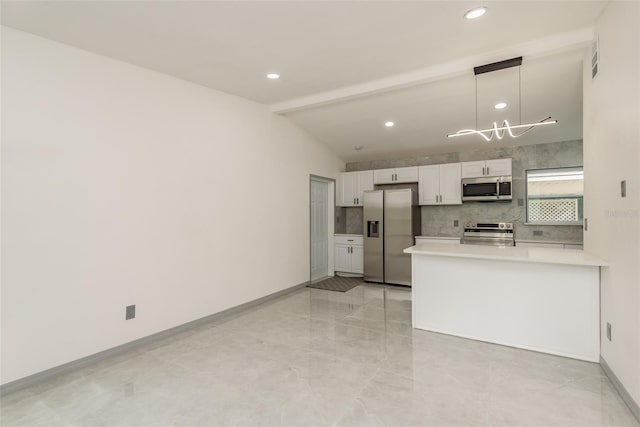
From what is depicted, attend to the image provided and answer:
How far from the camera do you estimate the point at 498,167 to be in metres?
5.09

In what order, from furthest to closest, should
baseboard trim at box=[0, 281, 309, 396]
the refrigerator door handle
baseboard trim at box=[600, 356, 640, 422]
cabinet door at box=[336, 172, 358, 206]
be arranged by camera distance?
1. cabinet door at box=[336, 172, 358, 206]
2. the refrigerator door handle
3. baseboard trim at box=[0, 281, 309, 396]
4. baseboard trim at box=[600, 356, 640, 422]

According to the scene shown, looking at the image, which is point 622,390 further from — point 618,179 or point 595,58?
point 595,58

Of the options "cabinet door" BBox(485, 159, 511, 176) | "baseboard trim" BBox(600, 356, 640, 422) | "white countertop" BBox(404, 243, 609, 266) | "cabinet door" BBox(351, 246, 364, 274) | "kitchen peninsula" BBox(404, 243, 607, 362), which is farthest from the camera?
"cabinet door" BBox(351, 246, 364, 274)

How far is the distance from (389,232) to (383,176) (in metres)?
1.14

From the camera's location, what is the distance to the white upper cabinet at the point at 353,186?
621cm

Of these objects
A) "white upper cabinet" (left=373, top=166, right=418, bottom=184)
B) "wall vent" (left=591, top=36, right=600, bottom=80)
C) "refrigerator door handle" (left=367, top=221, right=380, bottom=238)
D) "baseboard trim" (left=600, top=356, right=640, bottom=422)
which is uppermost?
"wall vent" (left=591, top=36, right=600, bottom=80)

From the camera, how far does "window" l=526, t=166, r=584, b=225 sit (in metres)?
4.92

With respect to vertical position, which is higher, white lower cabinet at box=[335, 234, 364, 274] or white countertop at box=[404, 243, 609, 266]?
white countertop at box=[404, 243, 609, 266]

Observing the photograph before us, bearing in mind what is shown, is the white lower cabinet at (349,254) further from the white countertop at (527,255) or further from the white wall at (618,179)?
the white wall at (618,179)

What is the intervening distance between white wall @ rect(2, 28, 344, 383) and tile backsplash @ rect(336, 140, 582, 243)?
330cm

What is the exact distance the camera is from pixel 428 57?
10.4ft

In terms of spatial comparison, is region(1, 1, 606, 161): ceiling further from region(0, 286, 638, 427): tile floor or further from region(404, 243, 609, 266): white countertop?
region(0, 286, 638, 427): tile floor

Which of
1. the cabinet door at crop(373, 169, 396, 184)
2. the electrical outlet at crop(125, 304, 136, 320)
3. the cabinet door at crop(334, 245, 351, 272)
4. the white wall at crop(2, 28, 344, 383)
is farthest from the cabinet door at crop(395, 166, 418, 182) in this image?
the electrical outlet at crop(125, 304, 136, 320)

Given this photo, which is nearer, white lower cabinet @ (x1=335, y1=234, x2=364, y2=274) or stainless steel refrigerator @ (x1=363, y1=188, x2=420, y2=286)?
stainless steel refrigerator @ (x1=363, y1=188, x2=420, y2=286)
